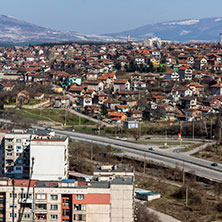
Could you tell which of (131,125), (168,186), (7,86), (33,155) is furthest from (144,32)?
(33,155)

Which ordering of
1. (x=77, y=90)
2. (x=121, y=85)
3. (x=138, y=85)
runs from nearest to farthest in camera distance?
(x=77, y=90) → (x=121, y=85) → (x=138, y=85)

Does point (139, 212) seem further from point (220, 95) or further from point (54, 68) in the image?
point (54, 68)

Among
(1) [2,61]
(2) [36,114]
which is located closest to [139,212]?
(2) [36,114]

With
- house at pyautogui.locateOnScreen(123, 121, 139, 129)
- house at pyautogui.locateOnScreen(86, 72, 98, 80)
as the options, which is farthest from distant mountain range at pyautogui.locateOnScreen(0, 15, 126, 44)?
house at pyautogui.locateOnScreen(123, 121, 139, 129)

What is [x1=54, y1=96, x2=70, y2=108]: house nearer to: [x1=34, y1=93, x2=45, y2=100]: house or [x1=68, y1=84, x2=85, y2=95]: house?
[x1=34, y1=93, x2=45, y2=100]: house

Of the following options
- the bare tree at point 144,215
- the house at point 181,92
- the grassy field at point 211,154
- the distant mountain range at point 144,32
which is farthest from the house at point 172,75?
the distant mountain range at point 144,32

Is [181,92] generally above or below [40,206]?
above

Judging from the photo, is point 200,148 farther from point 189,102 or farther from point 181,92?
point 181,92
